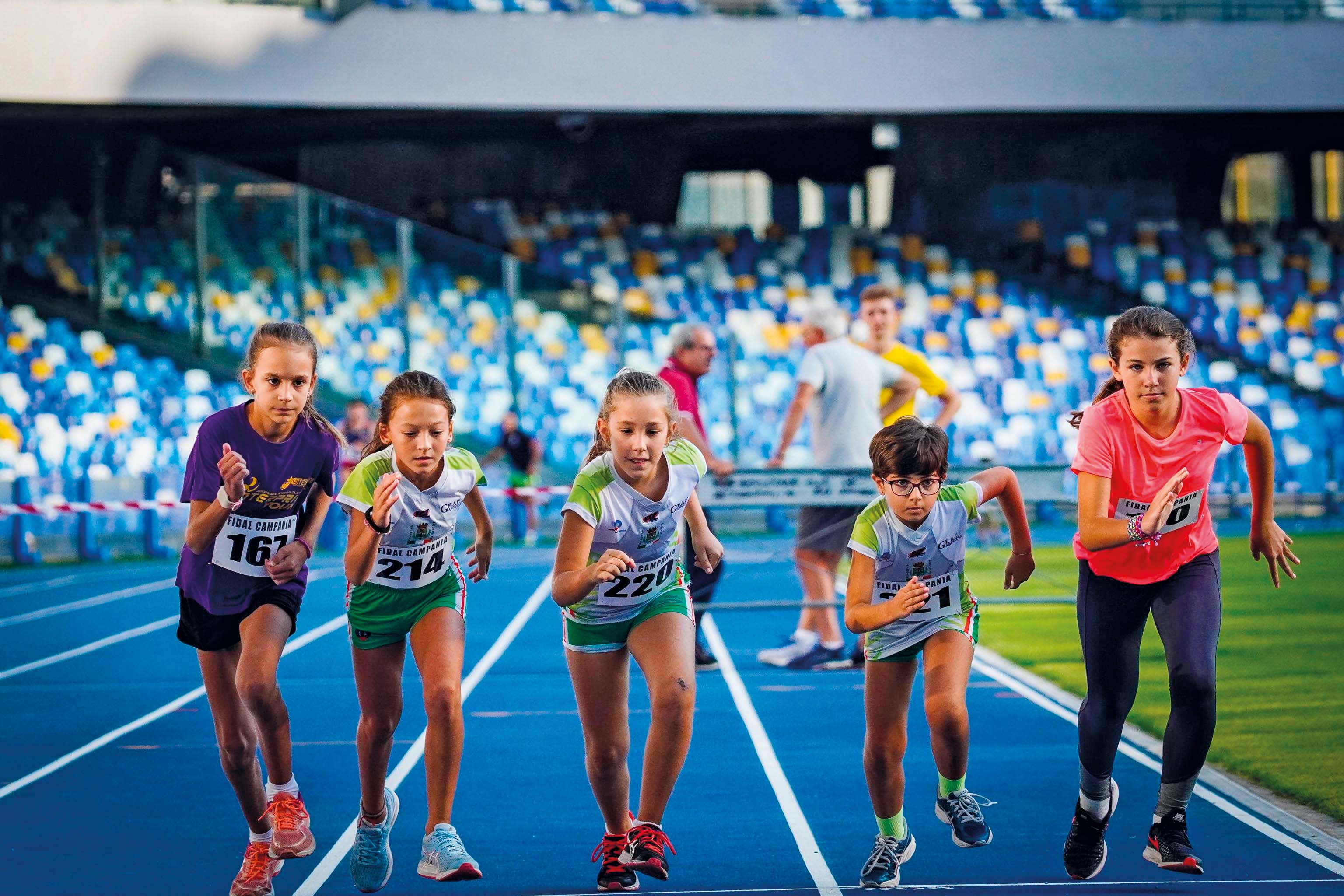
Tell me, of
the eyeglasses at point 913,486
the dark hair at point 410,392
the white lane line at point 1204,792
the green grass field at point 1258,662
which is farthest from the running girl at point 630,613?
the green grass field at point 1258,662

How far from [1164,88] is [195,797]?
Answer: 2292 centimetres

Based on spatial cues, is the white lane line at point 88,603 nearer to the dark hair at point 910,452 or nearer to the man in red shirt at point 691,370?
the man in red shirt at point 691,370

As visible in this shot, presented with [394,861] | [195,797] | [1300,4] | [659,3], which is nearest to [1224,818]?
[394,861]

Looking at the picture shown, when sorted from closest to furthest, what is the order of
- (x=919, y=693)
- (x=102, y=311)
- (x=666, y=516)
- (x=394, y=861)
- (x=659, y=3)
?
(x=666, y=516)
(x=394, y=861)
(x=919, y=693)
(x=102, y=311)
(x=659, y=3)

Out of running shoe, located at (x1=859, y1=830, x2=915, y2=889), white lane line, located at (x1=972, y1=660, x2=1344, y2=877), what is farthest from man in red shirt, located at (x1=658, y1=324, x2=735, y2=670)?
running shoe, located at (x1=859, y1=830, x2=915, y2=889)

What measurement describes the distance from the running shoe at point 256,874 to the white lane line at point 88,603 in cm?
799

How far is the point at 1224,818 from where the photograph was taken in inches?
217

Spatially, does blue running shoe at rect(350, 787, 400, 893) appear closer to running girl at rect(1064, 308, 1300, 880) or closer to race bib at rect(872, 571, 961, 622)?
race bib at rect(872, 571, 961, 622)

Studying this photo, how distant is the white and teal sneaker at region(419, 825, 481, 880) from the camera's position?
4.65m

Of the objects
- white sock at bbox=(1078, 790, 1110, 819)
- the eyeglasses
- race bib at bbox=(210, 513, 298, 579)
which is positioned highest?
the eyeglasses

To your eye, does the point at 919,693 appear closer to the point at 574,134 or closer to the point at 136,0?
the point at 136,0

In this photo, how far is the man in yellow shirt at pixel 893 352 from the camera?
892 centimetres

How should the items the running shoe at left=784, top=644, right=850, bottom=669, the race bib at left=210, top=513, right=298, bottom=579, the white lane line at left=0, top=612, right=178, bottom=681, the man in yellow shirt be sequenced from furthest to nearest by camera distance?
the white lane line at left=0, top=612, right=178, bottom=681
the running shoe at left=784, top=644, right=850, bottom=669
the man in yellow shirt
the race bib at left=210, top=513, right=298, bottom=579

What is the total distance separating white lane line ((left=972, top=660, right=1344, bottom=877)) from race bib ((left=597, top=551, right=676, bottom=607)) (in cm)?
217
